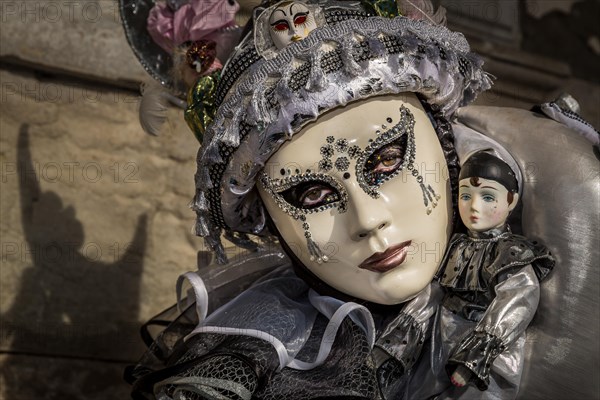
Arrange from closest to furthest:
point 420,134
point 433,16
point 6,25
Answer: point 420,134 → point 433,16 → point 6,25

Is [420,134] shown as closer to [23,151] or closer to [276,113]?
[276,113]

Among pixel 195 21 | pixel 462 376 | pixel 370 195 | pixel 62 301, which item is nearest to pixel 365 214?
pixel 370 195

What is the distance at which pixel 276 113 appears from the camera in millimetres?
1592

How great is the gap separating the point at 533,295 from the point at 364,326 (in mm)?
290

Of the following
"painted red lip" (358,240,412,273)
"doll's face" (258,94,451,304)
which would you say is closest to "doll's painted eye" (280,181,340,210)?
"doll's face" (258,94,451,304)

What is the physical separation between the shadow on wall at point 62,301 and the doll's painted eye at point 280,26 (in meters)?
0.89

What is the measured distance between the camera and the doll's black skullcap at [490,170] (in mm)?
1614

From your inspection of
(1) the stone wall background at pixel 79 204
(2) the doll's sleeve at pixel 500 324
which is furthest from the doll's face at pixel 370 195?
(1) the stone wall background at pixel 79 204

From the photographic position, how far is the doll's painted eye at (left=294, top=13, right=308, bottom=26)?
5.39ft

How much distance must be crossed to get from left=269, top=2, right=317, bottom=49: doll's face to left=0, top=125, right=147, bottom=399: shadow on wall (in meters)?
0.90

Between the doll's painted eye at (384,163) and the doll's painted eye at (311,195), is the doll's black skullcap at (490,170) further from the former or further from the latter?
the doll's painted eye at (311,195)

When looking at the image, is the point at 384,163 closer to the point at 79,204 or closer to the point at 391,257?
the point at 391,257

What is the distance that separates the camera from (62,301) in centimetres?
227

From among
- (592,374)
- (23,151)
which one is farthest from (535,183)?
(23,151)
